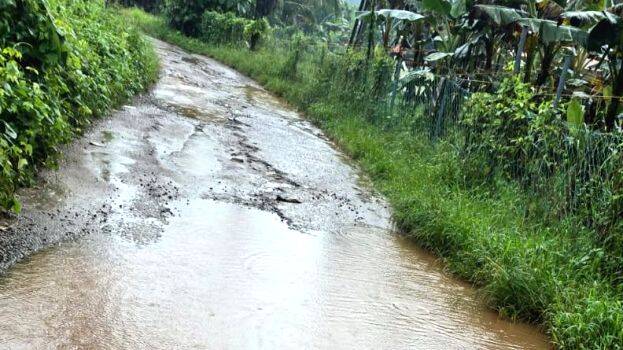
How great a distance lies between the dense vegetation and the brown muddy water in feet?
1.09

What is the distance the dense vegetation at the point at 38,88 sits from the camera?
4.42 metres

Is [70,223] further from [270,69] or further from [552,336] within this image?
[270,69]

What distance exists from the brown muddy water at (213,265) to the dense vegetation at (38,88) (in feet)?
1.09

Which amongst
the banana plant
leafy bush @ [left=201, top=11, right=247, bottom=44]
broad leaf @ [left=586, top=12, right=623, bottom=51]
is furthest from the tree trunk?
leafy bush @ [left=201, top=11, right=247, bottom=44]

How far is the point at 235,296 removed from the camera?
432cm

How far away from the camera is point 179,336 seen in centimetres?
365

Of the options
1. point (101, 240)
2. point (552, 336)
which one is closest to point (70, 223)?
point (101, 240)

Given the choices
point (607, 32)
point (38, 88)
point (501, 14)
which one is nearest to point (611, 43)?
point (607, 32)

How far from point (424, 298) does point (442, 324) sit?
0.44m

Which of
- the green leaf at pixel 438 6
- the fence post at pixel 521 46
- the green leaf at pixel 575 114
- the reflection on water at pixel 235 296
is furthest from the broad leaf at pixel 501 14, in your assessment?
the reflection on water at pixel 235 296

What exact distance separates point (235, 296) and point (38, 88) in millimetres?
2422

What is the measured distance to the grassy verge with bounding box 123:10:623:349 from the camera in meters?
4.28

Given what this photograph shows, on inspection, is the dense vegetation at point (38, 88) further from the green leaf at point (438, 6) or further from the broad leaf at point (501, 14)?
the broad leaf at point (501, 14)

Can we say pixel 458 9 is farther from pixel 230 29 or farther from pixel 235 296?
pixel 230 29
